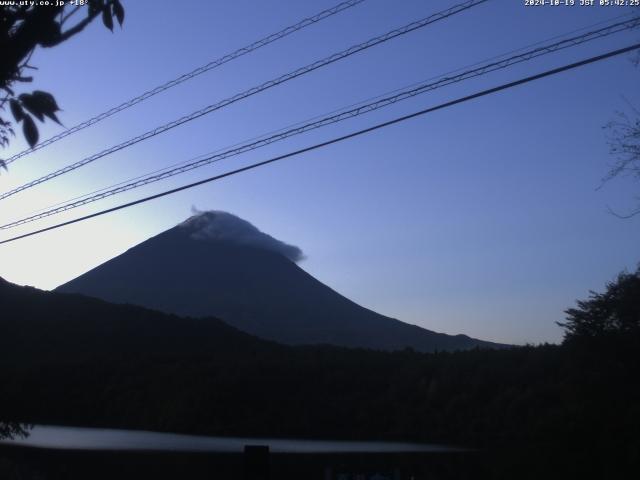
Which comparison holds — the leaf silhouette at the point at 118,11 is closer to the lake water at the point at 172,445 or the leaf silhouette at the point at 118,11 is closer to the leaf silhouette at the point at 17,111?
the leaf silhouette at the point at 17,111

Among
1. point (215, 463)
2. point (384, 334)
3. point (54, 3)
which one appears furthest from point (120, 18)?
point (384, 334)

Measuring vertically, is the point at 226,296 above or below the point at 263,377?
above

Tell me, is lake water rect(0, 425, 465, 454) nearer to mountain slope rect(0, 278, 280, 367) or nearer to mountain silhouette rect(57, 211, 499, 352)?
mountain slope rect(0, 278, 280, 367)

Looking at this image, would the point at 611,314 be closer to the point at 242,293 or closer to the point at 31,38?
the point at 31,38

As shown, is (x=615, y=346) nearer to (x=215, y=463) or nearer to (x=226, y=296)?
(x=215, y=463)

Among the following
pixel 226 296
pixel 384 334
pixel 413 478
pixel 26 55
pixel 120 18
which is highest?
pixel 226 296

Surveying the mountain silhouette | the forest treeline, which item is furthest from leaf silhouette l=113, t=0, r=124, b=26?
the mountain silhouette
